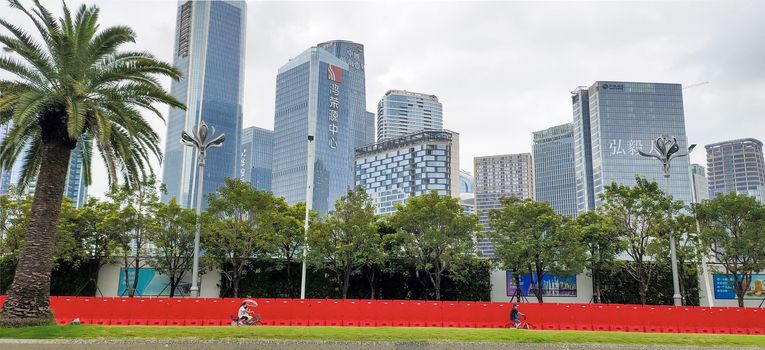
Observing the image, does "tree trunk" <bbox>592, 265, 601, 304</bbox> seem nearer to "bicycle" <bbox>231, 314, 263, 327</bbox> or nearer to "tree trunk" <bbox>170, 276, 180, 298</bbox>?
"bicycle" <bbox>231, 314, 263, 327</bbox>

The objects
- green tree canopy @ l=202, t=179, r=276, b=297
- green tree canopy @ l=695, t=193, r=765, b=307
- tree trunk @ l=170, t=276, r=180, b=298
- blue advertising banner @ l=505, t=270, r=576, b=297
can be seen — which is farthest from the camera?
blue advertising banner @ l=505, t=270, r=576, b=297

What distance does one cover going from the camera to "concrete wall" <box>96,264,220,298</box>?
136ft

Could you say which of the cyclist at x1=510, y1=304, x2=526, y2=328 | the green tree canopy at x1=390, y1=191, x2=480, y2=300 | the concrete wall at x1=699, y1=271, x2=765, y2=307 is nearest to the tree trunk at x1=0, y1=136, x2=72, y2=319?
the cyclist at x1=510, y1=304, x2=526, y2=328

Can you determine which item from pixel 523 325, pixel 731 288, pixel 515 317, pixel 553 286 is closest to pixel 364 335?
pixel 515 317

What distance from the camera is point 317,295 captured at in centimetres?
4197

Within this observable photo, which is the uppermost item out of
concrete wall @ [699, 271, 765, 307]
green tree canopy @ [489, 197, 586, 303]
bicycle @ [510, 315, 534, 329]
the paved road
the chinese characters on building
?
the chinese characters on building

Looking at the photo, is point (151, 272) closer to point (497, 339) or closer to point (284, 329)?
point (284, 329)

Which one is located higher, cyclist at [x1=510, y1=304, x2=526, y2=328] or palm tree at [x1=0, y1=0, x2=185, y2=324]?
palm tree at [x1=0, y1=0, x2=185, y2=324]

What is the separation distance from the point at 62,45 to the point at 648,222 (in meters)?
32.7

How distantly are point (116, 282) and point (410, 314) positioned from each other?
23543mm

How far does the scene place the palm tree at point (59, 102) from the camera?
67.1ft

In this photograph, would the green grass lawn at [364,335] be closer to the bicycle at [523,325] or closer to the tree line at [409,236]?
the bicycle at [523,325]

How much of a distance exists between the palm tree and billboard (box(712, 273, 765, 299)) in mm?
36776

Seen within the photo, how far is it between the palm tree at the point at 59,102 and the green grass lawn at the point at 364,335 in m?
2.18
